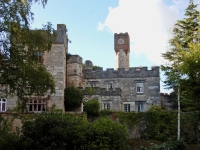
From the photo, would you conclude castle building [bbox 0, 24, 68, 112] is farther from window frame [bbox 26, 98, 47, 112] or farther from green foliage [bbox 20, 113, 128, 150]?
green foliage [bbox 20, 113, 128, 150]

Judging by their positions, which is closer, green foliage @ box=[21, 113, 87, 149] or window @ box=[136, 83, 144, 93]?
green foliage @ box=[21, 113, 87, 149]

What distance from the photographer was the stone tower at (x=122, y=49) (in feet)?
148

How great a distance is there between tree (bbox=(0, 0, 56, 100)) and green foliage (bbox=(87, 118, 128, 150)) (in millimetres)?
3437

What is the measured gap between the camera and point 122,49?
45.8 metres

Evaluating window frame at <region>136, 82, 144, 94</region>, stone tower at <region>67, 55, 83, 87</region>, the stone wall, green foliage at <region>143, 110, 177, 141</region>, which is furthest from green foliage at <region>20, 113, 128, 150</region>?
window frame at <region>136, 82, 144, 94</region>

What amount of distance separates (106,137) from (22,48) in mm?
5596

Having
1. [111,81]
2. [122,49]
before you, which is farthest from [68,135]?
[122,49]

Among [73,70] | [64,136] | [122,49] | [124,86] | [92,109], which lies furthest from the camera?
[122,49]

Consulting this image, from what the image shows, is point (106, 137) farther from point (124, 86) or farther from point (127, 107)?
point (124, 86)

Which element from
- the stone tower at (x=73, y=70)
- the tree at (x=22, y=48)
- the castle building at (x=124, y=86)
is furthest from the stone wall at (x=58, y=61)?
the tree at (x=22, y=48)

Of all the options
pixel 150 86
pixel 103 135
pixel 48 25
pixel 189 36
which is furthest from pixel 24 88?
pixel 150 86

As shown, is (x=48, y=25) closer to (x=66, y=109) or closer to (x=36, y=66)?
(x=36, y=66)

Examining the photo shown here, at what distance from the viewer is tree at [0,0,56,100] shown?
12039mm

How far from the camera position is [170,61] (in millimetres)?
26359
